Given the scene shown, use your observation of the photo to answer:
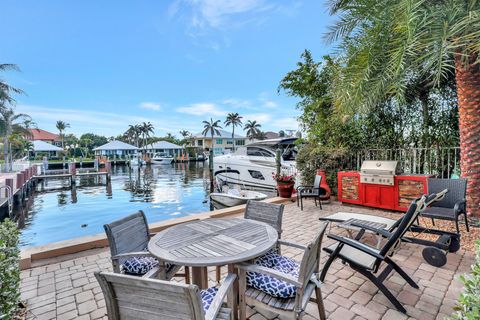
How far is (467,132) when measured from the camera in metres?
4.16

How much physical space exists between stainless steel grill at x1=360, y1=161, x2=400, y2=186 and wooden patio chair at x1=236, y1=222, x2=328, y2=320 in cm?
441

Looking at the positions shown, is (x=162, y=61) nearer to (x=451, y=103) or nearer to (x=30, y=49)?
(x=30, y=49)

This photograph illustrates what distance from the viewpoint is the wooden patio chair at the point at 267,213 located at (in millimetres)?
2551

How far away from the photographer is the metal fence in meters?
5.39

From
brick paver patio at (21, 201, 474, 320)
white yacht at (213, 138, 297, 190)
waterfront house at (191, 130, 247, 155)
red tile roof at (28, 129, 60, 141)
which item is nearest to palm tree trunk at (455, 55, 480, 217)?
brick paver patio at (21, 201, 474, 320)

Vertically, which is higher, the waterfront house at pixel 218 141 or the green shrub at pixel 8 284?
the waterfront house at pixel 218 141

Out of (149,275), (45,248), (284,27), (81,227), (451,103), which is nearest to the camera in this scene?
(149,275)

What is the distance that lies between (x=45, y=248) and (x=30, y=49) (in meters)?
15.8

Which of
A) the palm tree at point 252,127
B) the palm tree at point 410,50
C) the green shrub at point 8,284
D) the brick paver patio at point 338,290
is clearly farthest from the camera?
the palm tree at point 252,127

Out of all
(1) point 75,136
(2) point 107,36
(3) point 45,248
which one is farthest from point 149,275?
(1) point 75,136

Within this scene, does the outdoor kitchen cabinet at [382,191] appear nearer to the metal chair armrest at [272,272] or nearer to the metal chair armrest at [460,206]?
the metal chair armrest at [460,206]

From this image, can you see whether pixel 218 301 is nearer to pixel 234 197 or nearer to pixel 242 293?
pixel 242 293

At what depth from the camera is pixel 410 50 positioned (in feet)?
12.0

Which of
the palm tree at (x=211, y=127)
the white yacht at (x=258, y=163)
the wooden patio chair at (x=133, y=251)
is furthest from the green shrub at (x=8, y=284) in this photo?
the palm tree at (x=211, y=127)
